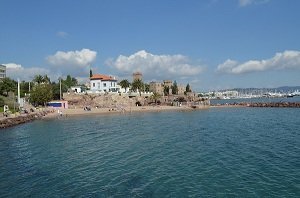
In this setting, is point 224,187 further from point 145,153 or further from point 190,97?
point 190,97

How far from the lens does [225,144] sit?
39.7 metres

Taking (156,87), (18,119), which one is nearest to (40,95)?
(18,119)

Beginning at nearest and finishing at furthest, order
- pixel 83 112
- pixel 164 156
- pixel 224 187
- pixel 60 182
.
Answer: pixel 224 187 → pixel 60 182 → pixel 164 156 → pixel 83 112

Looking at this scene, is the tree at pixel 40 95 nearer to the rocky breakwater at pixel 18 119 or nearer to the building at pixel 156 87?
the rocky breakwater at pixel 18 119

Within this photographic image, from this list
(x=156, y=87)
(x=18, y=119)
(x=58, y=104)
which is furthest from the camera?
(x=156, y=87)

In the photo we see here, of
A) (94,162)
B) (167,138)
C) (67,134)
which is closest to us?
(94,162)

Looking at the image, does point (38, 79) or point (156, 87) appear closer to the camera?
point (38, 79)

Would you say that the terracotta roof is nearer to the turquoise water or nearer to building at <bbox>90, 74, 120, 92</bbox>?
building at <bbox>90, 74, 120, 92</bbox>

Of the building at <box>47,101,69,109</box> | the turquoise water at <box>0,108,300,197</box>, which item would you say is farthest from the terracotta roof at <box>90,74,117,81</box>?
the turquoise water at <box>0,108,300,197</box>

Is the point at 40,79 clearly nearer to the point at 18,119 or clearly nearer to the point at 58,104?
the point at 58,104

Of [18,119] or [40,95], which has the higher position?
[40,95]

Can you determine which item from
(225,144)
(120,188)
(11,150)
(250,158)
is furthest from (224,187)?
(11,150)

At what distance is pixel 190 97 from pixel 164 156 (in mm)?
148169

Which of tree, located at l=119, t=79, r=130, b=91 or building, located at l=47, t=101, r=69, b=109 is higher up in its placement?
tree, located at l=119, t=79, r=130, b=91
